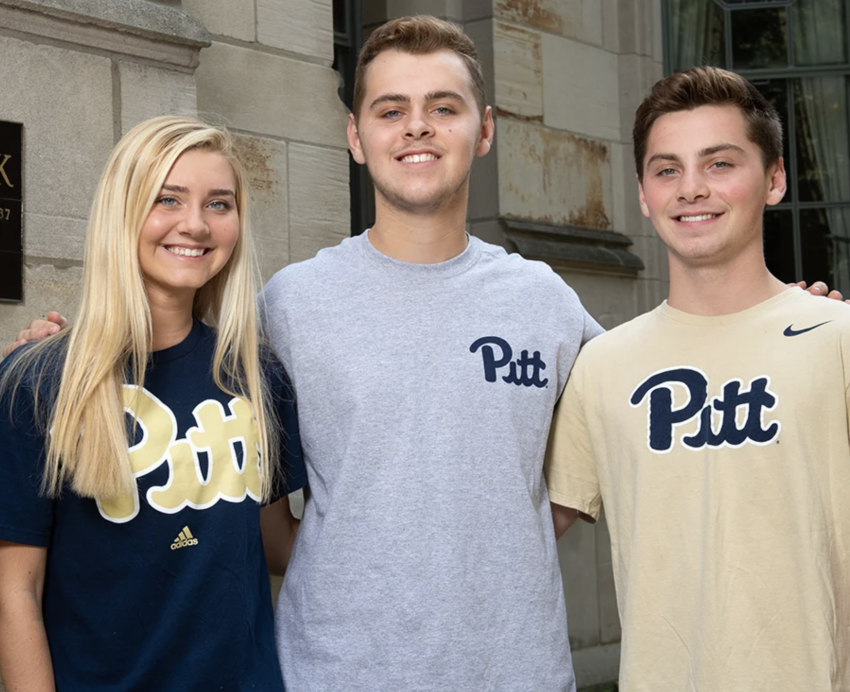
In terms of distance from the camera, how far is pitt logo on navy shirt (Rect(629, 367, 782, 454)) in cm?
279

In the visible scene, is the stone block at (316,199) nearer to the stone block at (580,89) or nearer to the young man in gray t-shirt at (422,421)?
the young man in gray t-shirt at (422,421)

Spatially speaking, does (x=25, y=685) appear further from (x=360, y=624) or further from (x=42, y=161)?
(x=42, y=161)

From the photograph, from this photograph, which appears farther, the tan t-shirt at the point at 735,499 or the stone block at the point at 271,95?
the stone block at the point at 271,95

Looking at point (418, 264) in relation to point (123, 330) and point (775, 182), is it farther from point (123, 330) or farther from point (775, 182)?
point (775, 182)

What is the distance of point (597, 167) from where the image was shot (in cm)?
737

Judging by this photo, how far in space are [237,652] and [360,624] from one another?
30 cm

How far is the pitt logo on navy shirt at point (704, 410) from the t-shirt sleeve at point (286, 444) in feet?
2.69

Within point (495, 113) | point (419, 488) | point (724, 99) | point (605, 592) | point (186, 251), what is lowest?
point (605, 592)

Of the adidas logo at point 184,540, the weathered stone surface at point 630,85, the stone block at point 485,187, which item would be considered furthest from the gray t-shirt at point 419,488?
the weathered stone surface at point 630,85

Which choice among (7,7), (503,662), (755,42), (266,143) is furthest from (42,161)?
(755,42)

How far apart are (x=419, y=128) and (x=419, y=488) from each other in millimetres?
910

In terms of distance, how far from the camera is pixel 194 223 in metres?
2.76

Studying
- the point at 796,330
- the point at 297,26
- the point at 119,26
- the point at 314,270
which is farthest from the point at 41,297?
the point at 796,330

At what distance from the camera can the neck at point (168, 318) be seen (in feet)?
9.25
